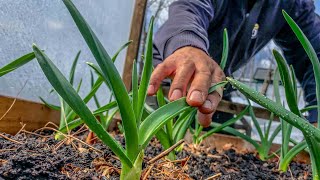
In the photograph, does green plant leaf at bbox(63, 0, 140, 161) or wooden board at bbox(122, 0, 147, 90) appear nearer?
green plant leaf at bbox(63, 0, 140, 161)

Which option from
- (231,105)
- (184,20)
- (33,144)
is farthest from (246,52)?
(33,144)

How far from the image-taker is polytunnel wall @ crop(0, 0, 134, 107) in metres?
0.83

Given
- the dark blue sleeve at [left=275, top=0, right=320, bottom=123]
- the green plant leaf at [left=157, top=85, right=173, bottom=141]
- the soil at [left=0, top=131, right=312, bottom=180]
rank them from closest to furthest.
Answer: the soil at [left=0, top=131, right=312, bottom=180] → the green plant leaf at [left=157, top=85, right=173, bottom=141] → the dark blue sleeve at [left=275, top=0, right=320, bottom=123]

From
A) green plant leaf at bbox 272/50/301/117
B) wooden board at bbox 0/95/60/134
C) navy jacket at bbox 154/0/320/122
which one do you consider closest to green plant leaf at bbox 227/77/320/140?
green plant leaf at bbox 272/50/301/117

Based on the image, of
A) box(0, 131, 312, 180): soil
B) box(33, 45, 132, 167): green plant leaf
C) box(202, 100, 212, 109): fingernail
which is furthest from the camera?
box(202, 100, 212, 109): fingernail

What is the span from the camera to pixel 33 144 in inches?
23.6

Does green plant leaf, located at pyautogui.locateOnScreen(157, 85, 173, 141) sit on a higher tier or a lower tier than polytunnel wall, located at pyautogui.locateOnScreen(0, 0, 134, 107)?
lower

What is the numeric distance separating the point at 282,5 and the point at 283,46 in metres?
0.32

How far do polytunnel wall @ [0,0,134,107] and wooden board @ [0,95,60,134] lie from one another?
63mm

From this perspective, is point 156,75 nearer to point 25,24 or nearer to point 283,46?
point 25,24

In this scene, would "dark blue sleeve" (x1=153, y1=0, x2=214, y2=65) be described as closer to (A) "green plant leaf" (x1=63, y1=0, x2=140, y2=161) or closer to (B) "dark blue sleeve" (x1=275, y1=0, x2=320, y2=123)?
(A) "green plant leaf" (x1=63, y1=0, x2=140, y2=161)

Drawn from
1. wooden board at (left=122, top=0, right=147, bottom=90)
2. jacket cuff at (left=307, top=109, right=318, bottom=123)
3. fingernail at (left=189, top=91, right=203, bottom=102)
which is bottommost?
jacket cuff at (left=307, top=109, right=318, bottom=123)

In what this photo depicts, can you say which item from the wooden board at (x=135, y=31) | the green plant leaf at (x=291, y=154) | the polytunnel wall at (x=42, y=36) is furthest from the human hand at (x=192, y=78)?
the wooden board at (x=135, y=31)

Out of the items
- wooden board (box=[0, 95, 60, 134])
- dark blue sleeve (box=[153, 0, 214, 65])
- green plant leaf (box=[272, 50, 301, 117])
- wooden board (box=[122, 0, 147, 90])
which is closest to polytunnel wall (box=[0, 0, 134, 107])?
wooden board (box=[0, 95, 60, 134])
